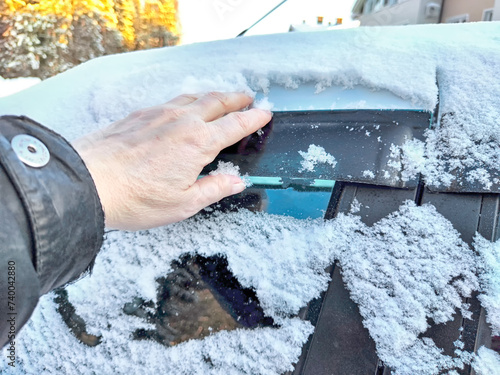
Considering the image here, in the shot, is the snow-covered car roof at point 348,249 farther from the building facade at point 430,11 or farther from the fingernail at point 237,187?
the building facade at point 430,11

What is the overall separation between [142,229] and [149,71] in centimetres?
70

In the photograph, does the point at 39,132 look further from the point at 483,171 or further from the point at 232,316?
the point at 483,171

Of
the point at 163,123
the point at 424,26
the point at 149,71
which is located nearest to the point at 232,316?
the point at 163,123

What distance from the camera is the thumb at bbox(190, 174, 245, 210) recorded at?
102 centimetres

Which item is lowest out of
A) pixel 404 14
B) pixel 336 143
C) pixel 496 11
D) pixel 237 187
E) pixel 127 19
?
pixel 404 14

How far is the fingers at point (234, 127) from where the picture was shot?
3.56 feet

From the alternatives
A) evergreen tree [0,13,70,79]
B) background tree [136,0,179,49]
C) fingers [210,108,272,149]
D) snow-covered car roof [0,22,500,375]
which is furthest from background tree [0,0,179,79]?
fingers [210,108,272,149]

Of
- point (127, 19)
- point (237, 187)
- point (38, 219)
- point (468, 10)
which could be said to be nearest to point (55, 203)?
point (38, 219)

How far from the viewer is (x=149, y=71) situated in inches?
57.3

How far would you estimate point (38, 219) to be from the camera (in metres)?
0.72

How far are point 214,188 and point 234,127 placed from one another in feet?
0.65

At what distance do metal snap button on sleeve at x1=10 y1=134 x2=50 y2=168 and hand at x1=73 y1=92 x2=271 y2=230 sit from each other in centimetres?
18

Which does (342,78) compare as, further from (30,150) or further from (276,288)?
(30,150)

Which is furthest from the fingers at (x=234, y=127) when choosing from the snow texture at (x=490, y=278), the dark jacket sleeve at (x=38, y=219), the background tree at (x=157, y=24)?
the background tree at (x=157, y=24)
